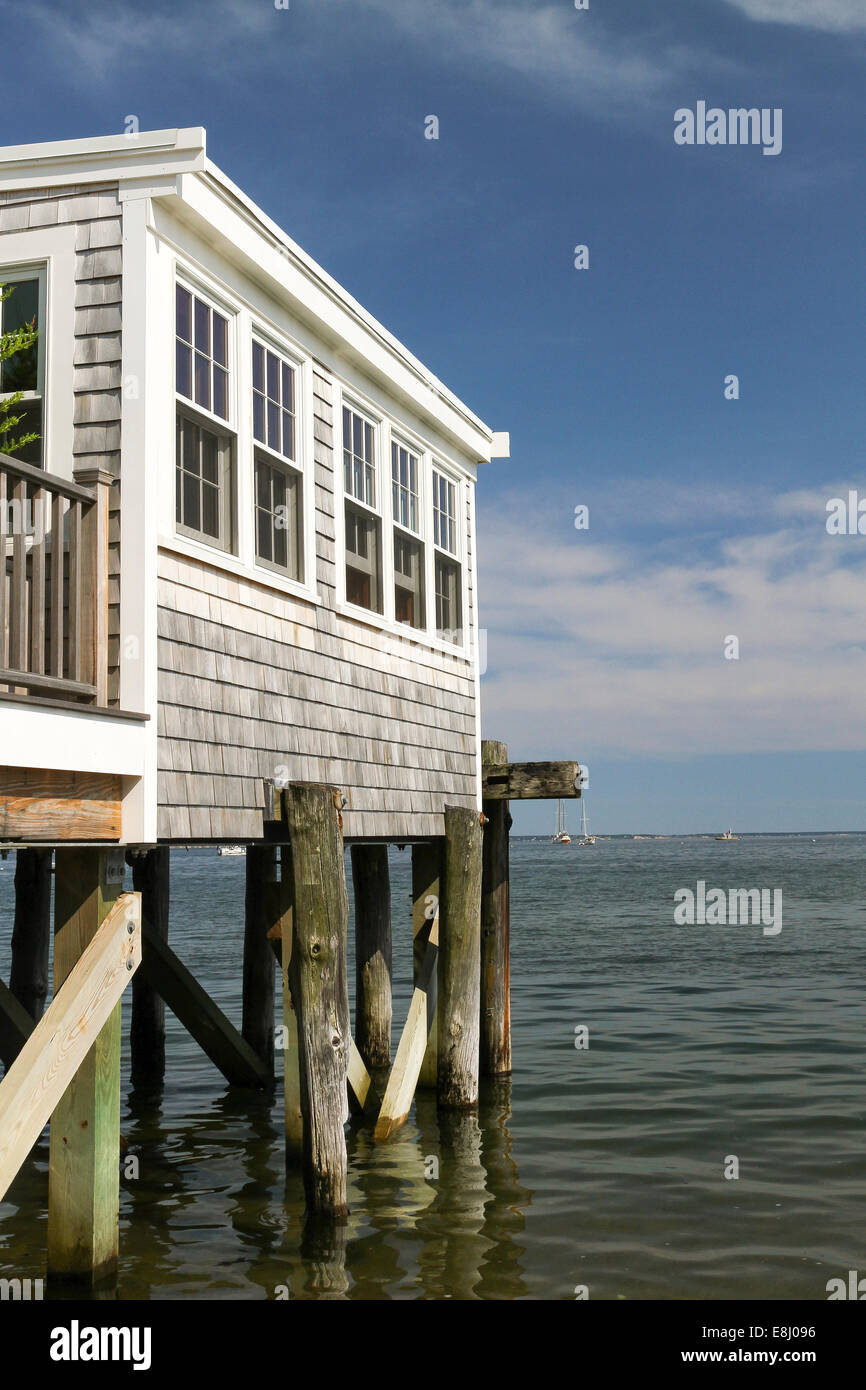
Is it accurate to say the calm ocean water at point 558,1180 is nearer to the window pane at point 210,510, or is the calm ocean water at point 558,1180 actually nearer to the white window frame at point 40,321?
the window pane at point 210,510

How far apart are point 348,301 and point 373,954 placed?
6909mm

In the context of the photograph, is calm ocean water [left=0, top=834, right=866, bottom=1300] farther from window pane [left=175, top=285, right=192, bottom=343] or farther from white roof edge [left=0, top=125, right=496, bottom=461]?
white roof edge [left=0, top=125, right=496, bottom=461]

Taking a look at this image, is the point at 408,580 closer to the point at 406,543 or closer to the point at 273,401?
the point at 406,543

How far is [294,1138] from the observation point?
1012 cm

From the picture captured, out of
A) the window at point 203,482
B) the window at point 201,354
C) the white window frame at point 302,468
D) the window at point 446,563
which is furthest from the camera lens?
the window at point 446,563

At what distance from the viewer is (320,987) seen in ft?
28.3

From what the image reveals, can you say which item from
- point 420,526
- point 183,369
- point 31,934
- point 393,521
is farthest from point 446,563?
point 31,934

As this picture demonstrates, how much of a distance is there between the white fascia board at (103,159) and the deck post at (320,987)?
12.4 feet

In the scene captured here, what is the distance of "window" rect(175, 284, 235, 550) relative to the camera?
832 cm

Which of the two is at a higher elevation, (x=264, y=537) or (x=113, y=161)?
(x=113, y=161)

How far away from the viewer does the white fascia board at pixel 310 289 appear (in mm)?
8164

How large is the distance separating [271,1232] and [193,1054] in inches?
299

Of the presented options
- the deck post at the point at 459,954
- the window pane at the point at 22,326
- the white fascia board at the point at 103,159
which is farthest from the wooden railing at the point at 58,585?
the deck post at the point at 459,954
